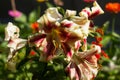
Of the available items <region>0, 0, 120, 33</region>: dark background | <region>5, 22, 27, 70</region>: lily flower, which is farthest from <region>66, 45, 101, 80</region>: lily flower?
<region>0, 0, 120, 33</region>: dark background

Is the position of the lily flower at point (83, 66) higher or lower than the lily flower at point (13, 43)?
lower

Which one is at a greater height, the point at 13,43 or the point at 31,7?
the point at 31,7

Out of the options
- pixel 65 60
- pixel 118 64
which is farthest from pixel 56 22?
pixel 118 64

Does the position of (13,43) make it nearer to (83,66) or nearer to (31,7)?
(83,66)

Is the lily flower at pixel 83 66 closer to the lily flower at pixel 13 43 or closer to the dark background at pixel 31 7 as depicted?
the lily flower at pixel 13 43

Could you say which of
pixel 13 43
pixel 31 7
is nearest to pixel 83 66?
pixel 13 43

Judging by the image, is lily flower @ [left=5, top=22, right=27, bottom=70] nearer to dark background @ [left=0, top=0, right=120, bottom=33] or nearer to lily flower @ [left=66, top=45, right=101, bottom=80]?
lily flower @ [left=66, top=45, right=101, bottom=80]

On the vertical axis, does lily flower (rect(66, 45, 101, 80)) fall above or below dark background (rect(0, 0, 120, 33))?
below

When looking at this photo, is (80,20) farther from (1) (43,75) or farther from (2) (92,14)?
(1) (43,75)

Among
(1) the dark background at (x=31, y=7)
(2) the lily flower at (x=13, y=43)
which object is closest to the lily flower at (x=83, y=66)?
(2) the lily flower at (x=13, y=43)

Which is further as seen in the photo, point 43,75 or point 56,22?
point 43,75

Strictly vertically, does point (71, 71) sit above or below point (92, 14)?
below
